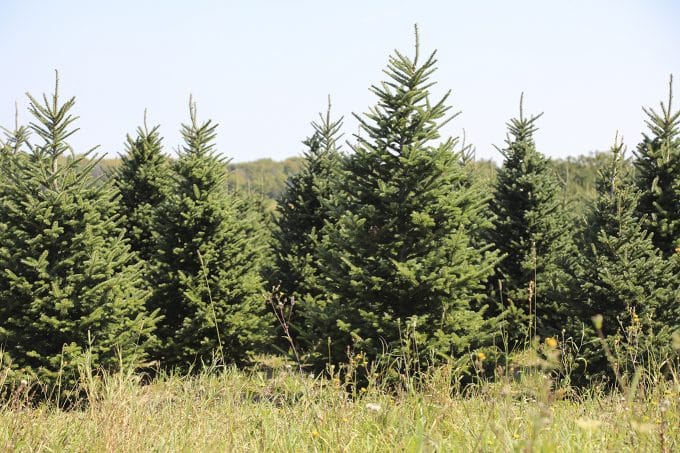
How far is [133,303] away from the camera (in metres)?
9.68

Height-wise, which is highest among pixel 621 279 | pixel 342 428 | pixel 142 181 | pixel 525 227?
pixel 142 181

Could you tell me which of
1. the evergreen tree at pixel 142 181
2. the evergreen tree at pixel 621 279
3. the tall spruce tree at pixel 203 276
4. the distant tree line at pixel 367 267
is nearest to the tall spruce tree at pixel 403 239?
the distant tree line at pixel 367 267

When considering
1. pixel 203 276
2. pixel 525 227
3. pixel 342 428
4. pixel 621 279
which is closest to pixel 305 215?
pixel 203 276

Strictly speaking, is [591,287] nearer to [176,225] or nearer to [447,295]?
[447,295]

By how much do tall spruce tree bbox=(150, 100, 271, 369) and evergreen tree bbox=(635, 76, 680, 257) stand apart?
306 inches

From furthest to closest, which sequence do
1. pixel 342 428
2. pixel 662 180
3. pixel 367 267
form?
pixel 662 180 < pixel 367 267 < pixel 342 428

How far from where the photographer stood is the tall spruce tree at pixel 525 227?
1214 centimetres

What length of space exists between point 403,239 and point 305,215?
585 cm

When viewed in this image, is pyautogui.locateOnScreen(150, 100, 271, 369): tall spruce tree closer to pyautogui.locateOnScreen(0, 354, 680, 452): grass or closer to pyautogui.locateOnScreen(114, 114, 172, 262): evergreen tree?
pyautogui.locateOnScreen(114, 114, 172, 262): evergreen tree

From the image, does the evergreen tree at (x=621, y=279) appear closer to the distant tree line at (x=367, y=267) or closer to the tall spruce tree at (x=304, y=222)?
the distant tree line at (x=367, y=267)

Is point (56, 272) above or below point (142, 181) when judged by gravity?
below

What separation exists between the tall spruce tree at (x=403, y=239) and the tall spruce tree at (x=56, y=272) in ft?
11.4

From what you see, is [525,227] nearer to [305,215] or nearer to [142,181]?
[305,215]

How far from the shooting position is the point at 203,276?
11.5 metres
